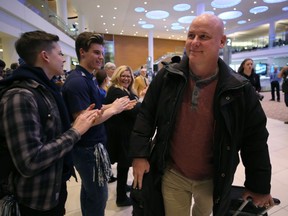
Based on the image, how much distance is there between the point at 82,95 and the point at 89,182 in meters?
0.72

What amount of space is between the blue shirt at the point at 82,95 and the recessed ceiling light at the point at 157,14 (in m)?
18.8

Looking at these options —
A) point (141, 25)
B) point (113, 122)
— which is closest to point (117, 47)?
point (141, 25)

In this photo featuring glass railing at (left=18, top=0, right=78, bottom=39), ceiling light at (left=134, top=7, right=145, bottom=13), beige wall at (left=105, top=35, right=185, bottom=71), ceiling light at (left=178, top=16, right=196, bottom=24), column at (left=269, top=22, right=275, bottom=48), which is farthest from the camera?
beige wall at (left=105, top=35, right=185, bottom=71)

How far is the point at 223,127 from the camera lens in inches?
48.3

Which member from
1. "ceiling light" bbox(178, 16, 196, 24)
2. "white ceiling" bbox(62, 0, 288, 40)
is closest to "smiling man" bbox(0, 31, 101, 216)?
"white ceiling" bbox(62, 0, 288, 40)

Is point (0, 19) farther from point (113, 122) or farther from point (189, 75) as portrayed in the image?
point (189, 75)

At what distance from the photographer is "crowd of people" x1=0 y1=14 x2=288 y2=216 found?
1.04 m

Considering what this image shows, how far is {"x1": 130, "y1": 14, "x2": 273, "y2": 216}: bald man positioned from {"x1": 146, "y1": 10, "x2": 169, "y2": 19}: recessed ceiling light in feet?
62.4

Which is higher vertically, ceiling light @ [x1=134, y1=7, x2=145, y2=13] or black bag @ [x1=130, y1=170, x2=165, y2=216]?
ceiling light @ [x1=134, y1=7, x2=145, y2=13]

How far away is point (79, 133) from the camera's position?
120cm

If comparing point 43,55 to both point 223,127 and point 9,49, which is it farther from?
point 9,49

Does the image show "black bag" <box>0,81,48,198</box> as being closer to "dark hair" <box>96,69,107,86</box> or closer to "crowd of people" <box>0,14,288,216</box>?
"crowd of people" <box>0,14,288,216</box>

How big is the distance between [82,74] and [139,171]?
86cm

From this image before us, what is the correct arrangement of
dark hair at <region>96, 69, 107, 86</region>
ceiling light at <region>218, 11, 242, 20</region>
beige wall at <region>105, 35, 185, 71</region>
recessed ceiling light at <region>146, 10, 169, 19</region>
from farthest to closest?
beige wall at <region>105, 35, 185, 71</region>
ceiling light at <region>218, 11, 242, 20</region>
recessed ceiling light at <region>146, 10, 169, 19</region>
dark hair at <region>96, 69, 107, 86</region>
